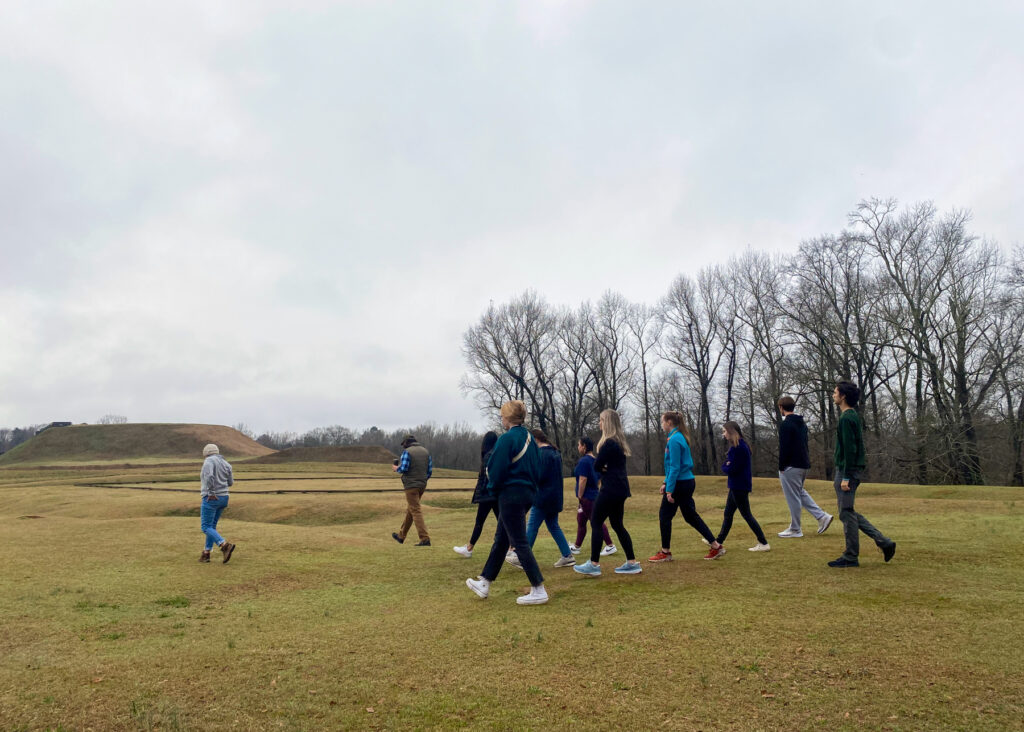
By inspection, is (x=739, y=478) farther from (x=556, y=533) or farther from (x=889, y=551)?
(x=556, y=533)

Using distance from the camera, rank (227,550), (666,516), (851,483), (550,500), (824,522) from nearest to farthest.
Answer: (851,483)
(666,516)
(550,500)
(227,550)
(824,522)

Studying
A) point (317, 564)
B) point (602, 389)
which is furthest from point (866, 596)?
point (602, 389)

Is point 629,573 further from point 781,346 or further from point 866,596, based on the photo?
point 781,346

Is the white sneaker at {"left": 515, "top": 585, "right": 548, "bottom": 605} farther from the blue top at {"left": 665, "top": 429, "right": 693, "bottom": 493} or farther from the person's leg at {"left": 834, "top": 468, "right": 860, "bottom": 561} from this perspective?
the person's leg at {"left": 834, "top": 468, "right": 860, "bottom": 561}

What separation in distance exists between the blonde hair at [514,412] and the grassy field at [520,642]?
2.11m

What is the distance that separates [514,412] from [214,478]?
645 cm

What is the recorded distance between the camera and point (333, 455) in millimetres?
71500

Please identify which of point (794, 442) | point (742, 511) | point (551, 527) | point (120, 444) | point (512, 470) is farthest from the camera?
point (120, 444)

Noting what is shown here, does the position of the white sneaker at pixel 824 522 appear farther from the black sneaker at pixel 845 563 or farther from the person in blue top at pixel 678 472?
the person in blue top at pixel 678 472

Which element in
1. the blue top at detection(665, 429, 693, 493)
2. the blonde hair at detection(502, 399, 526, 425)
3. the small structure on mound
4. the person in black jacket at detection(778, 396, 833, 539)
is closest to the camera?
the blonde hair at detection(502, 399, 526, 425)

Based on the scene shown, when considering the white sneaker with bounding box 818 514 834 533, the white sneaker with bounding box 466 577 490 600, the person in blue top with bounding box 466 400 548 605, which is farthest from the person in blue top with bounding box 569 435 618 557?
the white sneaker with bounding box 818 514 834 533

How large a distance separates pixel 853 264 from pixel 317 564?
42.9 meters

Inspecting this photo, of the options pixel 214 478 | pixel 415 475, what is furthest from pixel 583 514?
pixel 214 478

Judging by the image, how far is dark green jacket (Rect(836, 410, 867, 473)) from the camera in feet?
25.5
